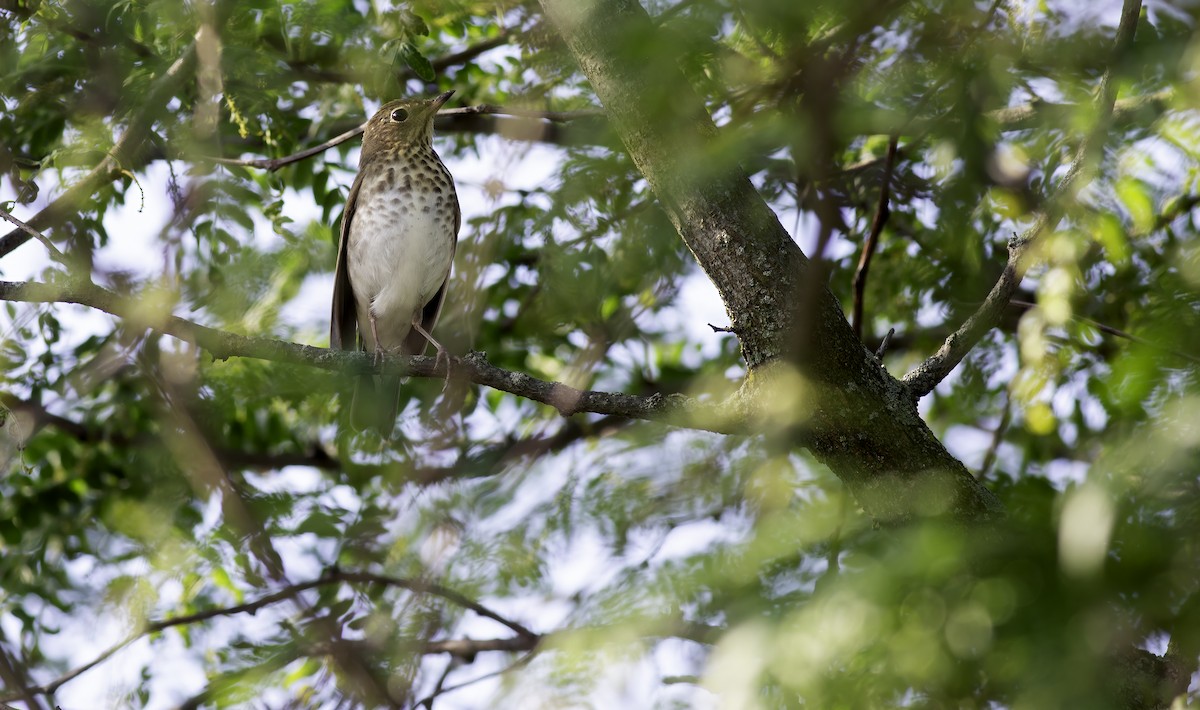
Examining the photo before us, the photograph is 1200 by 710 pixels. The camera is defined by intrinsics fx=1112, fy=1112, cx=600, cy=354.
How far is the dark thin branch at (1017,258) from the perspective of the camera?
2.08 metres

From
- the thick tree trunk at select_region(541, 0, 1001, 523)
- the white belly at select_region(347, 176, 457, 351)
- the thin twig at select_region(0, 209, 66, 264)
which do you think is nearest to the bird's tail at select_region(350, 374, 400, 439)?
the thin twig at select_region(0, 209, 66, 264)

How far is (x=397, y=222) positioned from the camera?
5.75 meters

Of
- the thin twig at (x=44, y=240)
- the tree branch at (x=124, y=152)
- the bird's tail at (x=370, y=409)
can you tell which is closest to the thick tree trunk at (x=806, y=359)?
the bird's tail at (x=370, y=409)

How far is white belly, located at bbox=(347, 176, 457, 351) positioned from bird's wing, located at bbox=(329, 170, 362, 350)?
0.04m

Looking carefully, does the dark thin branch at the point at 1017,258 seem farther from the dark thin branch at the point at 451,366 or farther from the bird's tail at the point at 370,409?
the bird's tail at the point at 370,409

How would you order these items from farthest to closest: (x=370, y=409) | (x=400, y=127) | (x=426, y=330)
→ 1. (x=426, y=330)
2. (x=400, y=127)
3. (x=370, y=409)

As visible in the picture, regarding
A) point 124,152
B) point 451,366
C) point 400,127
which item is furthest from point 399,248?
point 451,366

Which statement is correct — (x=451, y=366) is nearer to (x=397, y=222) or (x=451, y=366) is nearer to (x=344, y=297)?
(x=397, y=222)

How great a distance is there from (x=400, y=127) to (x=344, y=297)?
3.40ft

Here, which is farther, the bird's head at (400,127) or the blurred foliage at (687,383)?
the bird's head at (400,127)

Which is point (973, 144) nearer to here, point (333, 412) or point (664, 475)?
point (664, 475)

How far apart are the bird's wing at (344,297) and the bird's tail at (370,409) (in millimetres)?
1132

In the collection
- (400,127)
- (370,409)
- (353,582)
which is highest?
(400,127)

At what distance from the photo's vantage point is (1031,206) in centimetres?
338
